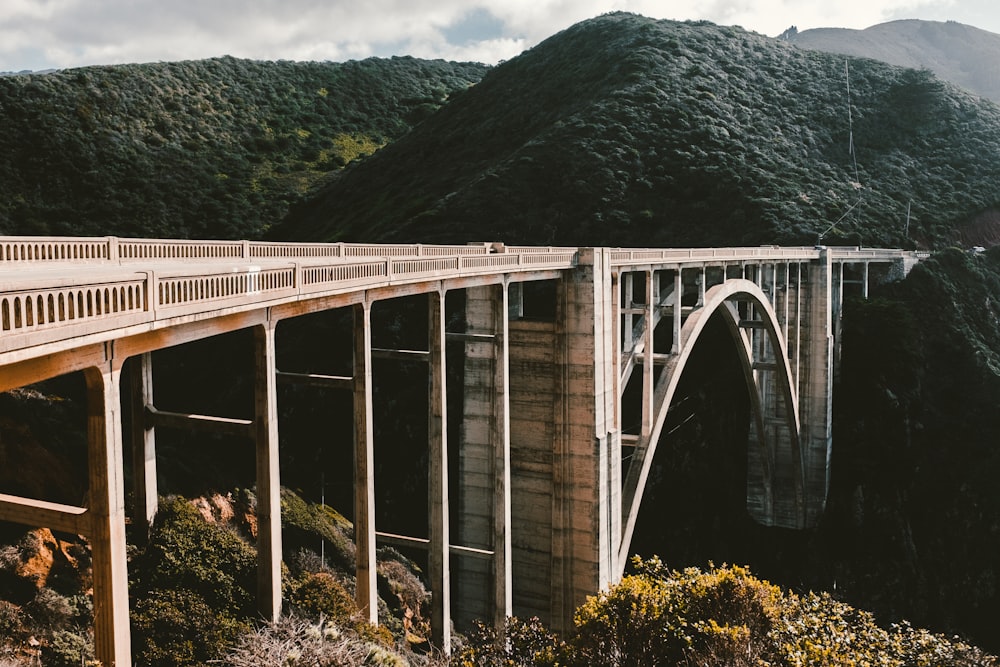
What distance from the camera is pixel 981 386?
3744cm

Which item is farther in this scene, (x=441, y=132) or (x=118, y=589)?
(x=441, y=132)

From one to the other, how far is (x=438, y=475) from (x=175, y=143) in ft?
206

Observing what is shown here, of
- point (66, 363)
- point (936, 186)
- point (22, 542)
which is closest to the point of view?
point (66, 363)

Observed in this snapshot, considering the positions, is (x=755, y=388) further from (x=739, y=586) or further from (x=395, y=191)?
(x=395, y=191)

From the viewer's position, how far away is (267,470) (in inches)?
353

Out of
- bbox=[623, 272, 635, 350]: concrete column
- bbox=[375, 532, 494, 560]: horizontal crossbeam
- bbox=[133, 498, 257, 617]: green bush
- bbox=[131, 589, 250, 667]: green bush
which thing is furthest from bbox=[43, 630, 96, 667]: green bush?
bbox=[623, 272, 635, 350]: concrete column

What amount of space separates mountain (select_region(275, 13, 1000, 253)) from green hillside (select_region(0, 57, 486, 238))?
6.13 meters

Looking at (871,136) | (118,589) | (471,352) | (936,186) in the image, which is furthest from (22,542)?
(871,136)

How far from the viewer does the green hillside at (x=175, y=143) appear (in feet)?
188

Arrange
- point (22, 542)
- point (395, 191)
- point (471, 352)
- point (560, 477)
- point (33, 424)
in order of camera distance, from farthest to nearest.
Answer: point (395, 191) → point (560, 477) → point (471, 352) → point (33, 424) → point (22, 542)

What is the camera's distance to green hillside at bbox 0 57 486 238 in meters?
57.3

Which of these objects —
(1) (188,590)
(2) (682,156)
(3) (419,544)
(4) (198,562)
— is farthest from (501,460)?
(2) (682,156)

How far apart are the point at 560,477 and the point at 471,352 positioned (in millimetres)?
3918

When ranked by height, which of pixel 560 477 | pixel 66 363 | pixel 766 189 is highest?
pixel 766 189
